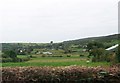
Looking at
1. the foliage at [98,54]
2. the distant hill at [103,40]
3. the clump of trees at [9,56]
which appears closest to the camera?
the distant hill at [103,40]

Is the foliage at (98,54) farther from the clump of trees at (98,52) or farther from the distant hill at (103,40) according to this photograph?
the distant hill at (103,40)

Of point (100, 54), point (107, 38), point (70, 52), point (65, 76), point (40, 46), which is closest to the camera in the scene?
point (65, 76)

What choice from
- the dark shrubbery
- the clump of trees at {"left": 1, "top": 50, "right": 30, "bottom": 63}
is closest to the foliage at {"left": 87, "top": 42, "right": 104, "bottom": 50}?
the clump of trees at {"left": 1, "top": 50, "right": 30, "bottom": 63}

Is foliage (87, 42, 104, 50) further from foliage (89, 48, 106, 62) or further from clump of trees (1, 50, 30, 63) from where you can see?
clump of trees (1, 50, 30, 63)

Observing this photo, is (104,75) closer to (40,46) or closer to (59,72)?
(59,72)

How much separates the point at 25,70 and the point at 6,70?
1.48 feet

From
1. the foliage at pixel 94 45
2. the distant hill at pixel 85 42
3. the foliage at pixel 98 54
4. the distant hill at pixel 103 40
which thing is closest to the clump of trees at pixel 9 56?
the distant hill at pixel 85 42

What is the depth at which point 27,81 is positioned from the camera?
6.71m

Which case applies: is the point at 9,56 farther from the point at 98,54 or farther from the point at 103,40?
the point at 98,54

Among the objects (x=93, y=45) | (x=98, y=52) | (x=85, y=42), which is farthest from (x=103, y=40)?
(x=98, y=52)

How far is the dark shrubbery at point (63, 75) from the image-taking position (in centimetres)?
663

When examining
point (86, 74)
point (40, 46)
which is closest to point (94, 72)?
point (86, 74)

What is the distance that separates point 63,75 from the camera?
665cm

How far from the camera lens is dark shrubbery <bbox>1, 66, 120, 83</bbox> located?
21.7 ft
